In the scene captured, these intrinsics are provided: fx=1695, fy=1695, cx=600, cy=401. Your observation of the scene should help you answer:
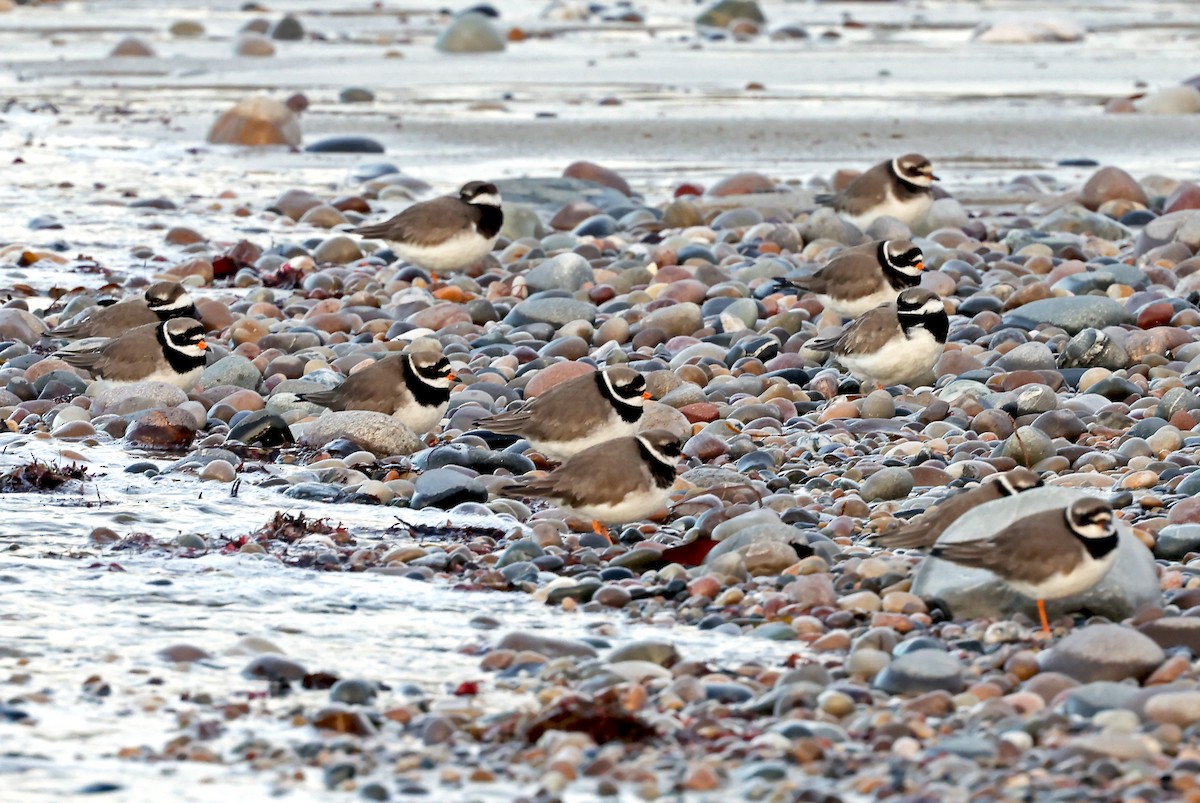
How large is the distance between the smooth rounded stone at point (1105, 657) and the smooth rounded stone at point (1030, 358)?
4.43m

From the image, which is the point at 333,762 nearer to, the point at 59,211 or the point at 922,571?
the point at 922,571

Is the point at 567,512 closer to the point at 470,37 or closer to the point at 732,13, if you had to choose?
the point at 470,37

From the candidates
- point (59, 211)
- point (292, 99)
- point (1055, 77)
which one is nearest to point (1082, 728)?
point (59, 211)

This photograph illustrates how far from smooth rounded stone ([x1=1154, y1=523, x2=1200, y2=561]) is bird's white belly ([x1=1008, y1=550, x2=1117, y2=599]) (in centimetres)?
91

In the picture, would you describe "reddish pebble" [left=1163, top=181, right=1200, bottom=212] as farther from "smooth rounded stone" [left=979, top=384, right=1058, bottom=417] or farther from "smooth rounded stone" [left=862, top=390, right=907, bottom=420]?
"smooth rounded stone" [left=862, top=390, right=907, bottom=420]

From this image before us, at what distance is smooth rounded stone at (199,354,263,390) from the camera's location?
393 inches

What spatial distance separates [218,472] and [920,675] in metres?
4.09

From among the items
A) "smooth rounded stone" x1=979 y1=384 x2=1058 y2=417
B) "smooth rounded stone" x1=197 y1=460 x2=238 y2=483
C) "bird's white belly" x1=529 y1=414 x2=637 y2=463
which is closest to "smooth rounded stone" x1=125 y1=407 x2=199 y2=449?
"smooth rounded stone" x1=197 y1=460 x2=238 y2=483

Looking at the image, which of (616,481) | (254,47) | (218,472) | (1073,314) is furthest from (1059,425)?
(254,47)

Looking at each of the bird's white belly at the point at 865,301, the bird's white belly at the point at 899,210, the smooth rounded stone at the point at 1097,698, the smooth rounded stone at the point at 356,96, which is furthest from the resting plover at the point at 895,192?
the smooth rounded stone at the point at 356,96

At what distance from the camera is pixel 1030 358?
394 inches

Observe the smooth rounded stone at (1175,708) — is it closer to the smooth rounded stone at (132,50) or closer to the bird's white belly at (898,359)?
the bird's white belly at (898,359)

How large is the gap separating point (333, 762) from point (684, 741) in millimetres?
1064

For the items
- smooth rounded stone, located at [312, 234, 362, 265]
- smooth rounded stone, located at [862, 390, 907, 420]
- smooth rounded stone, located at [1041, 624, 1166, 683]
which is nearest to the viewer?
smooth rounded stone, located at [1041, 624, 1166, 683]
